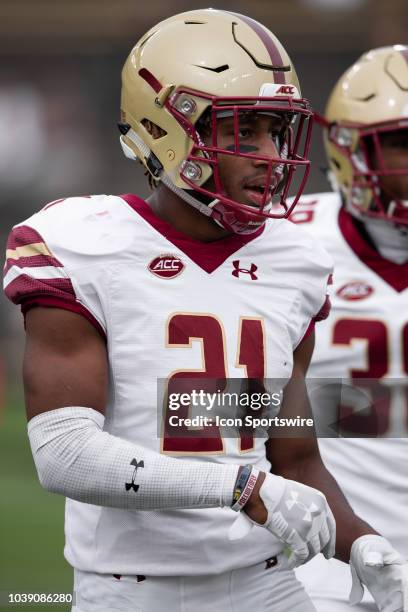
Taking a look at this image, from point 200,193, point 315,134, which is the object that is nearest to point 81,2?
point 315,134

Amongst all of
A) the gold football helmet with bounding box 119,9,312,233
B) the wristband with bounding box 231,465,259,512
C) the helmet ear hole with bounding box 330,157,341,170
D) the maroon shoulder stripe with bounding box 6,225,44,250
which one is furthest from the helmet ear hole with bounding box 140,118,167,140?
the helmet ear hole with bounding box 330,157,341,170

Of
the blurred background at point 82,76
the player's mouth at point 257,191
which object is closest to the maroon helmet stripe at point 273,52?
the player's mouth at point 257,191

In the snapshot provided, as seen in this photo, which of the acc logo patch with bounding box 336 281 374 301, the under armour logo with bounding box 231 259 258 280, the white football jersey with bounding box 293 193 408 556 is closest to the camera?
the under armour logo with bounding box 231 259 258 280

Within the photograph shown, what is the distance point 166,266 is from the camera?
261cm

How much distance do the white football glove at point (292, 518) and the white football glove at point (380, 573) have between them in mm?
223

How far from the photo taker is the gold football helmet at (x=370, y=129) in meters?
3.91

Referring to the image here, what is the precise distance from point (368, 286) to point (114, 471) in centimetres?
177

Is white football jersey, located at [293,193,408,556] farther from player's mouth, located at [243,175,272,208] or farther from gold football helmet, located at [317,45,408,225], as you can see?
player's mouth, located at [243,175,272,208]

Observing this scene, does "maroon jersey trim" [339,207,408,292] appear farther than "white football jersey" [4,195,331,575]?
Yes

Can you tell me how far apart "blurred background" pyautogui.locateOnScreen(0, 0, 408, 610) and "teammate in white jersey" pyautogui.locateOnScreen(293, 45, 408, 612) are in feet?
20.6

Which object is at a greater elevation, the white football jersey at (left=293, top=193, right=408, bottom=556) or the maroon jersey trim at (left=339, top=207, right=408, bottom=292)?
the maroon jersey trim at (left=339, top=207, right=408, bottom=292)

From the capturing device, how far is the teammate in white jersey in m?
3.58

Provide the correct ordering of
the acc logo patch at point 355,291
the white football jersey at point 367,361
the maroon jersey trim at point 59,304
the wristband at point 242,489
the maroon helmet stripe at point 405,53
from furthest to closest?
1. the maroon helmet stripe at point 405,53
2. the acc logo patch at point 355,291
3. the white football jersey at point 367,361
4. the maroon jersey trim at point 59,304
5. the wristband at point 242,489

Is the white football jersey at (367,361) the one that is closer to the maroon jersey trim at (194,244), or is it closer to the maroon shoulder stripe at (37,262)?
the maroon jersey trim at (194,244)
